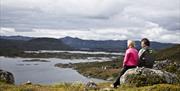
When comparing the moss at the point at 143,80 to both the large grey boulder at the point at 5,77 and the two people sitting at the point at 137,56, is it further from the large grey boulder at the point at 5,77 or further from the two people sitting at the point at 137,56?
the large grey boulder at the point at 5,77

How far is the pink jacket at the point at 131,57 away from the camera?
2147cm

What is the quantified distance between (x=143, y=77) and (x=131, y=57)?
4.64 ft

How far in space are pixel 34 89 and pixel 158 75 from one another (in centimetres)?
751

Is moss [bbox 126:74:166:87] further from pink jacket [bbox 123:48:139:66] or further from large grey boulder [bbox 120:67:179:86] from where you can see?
pink jacket [bbox 123:48:139:66]

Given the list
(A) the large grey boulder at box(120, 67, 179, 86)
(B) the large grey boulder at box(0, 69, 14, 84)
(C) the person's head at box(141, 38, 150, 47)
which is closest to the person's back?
(C) the person's head at box(141, 38, 150, 47)

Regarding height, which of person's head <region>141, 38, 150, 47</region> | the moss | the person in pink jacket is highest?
person's head <region>141, 38, 150, 47</region>

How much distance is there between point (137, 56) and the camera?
2184cm

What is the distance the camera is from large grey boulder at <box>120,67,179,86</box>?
69.5ft

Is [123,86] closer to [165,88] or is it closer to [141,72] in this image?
[141,72]

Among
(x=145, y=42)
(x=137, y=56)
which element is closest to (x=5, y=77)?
(x=137, y=56)

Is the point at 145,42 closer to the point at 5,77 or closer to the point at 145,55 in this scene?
the point at 145,55

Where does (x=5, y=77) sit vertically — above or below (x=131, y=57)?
below

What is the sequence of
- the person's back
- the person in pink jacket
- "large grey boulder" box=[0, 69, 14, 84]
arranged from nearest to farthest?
1. the person's back
2. the person in pink jacket
3. "large grey boulder" box=[0, 69, 14, 84]

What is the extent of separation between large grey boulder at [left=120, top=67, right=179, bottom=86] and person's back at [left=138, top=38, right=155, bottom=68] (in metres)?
0.61
